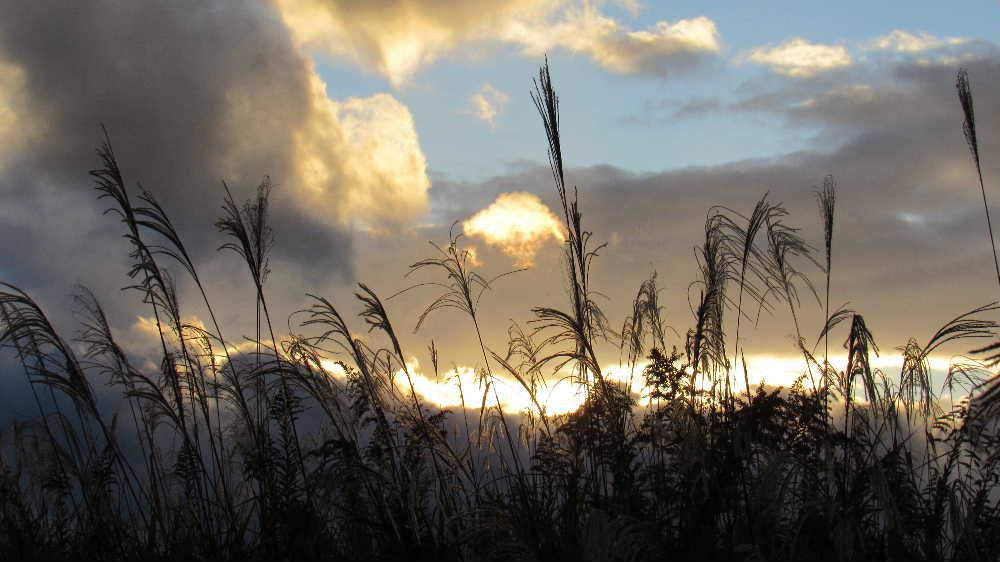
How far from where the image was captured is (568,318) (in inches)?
168

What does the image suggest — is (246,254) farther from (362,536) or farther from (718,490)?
(718,490)

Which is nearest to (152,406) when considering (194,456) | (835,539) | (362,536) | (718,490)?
(194,456)

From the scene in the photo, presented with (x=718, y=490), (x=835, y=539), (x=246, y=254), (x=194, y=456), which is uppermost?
(x=246, y=254)

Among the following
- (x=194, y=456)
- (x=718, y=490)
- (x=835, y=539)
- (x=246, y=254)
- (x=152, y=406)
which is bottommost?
(x=835, y=539)

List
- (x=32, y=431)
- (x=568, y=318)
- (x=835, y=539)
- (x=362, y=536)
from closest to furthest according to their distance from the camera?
(x=835, y=539) → (x=568, y=318) → (x=362, y=536) → (x=32, y=431)

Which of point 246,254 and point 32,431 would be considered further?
point 32,431

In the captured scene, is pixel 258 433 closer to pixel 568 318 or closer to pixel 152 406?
pixel 152 406

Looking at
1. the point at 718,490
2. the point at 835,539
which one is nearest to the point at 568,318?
the point at 718,490

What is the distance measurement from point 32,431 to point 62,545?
4.71ft

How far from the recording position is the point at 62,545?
521 cm

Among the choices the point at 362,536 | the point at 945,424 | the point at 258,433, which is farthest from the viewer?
Result: the point at 945,424

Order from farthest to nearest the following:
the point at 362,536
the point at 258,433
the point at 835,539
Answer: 1. the point at 258,433
2. the point at 362,536
3. the point at 835,539

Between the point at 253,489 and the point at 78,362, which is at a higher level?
the point at 78,362

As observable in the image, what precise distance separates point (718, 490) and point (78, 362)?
4063mm
